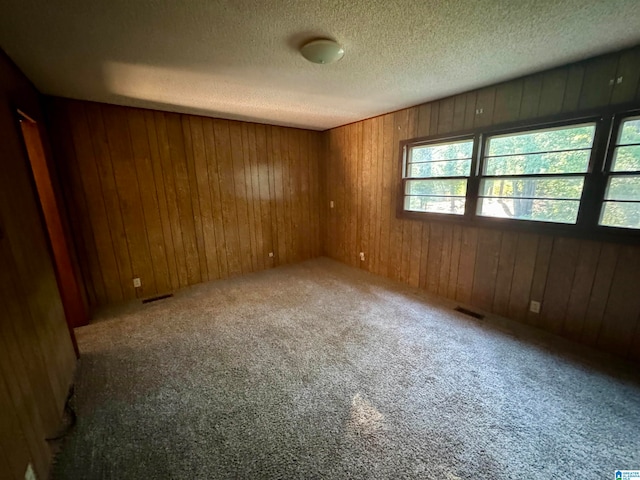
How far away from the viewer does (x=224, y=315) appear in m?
2.79

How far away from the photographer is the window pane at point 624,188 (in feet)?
6.12

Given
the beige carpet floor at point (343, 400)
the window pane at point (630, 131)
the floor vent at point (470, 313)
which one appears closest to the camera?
the beige carpet floor at point (343, 400)

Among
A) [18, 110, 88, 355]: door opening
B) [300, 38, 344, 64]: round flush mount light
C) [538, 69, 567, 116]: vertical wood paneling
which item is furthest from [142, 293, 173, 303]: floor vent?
[538, 69, 567, 116]: vertical wood paneling

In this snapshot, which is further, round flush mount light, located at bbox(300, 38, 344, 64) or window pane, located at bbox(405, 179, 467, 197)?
window pane, located at bbox(405, 179, 467, 197)

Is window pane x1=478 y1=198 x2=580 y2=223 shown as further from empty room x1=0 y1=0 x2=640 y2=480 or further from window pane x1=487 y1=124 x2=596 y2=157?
window pane x1=487 y1=124 x2=596 y2=157

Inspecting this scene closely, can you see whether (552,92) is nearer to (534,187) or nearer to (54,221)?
(534,187)

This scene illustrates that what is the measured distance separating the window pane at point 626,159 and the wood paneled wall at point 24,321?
3904mm

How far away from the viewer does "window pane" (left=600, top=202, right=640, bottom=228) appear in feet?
6.19

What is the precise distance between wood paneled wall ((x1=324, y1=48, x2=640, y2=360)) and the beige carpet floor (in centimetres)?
28

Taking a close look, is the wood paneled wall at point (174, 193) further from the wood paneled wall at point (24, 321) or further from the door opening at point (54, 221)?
the wood paneled wall at point (24, 321)

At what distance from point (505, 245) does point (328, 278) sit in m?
2.26

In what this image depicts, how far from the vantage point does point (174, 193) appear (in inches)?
133

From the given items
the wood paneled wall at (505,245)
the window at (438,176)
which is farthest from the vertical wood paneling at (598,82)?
the window at (438,176)

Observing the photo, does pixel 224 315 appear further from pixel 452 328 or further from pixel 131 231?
pixel 452 328
